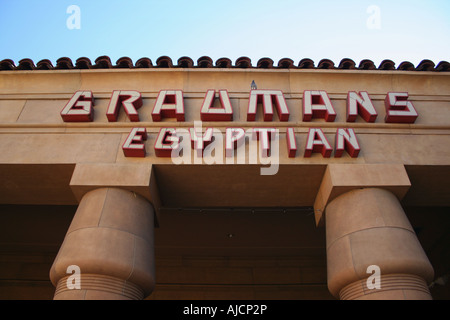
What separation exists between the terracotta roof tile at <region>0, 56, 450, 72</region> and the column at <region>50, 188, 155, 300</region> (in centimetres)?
398

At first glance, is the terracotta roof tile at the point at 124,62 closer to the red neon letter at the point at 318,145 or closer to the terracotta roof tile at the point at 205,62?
the terracotta roof tile at the point at 205,62

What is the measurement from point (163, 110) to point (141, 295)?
4314mm

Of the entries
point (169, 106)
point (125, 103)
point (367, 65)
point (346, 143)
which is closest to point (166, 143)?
point (169, 106)

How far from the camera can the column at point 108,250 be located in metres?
6.55

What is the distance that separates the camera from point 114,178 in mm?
7922

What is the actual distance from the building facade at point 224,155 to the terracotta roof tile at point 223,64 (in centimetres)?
4

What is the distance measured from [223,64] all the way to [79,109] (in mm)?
3960

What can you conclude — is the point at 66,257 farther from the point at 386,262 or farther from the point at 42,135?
the point at 386,262

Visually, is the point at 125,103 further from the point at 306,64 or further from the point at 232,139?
the point at 306,64

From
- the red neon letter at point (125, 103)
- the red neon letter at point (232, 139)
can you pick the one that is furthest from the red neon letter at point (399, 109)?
the red neon letter at point (125, 103)

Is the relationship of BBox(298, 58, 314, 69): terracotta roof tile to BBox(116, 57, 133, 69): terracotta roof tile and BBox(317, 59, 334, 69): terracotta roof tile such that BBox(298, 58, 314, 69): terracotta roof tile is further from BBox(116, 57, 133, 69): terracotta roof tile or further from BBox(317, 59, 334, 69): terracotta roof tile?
BBox(116, 57, 133, 69): terracotta roof tile

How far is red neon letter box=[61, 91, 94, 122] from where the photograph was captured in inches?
348

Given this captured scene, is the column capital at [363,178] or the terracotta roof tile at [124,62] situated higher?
the terracotta roof tile at [124,62]

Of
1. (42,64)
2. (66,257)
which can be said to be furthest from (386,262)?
(42,64)
